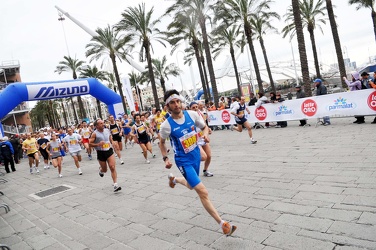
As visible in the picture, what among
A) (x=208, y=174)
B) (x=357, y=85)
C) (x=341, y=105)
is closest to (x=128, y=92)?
(x=341, y=105)

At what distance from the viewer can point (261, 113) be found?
587 inches

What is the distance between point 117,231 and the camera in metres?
4.55

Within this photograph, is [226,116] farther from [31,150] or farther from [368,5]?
[368,5]

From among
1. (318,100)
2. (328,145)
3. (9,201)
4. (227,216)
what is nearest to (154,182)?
(227,216)

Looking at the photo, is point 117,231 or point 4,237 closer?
point 117,231

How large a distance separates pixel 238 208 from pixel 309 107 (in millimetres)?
9376

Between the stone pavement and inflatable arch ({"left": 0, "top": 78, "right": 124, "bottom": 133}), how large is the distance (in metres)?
10.6

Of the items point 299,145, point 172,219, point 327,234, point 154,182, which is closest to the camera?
point 327,234

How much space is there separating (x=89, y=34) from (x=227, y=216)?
70.4 metres

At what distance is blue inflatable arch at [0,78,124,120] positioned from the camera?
17.1 m

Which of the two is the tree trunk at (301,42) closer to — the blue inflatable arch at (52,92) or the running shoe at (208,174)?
the running shoe at (208,174)

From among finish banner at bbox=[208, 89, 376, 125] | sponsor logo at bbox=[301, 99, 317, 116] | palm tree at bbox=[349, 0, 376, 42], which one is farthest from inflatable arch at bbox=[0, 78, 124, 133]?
palm tree at bbox=[349, 0, 376, 42]

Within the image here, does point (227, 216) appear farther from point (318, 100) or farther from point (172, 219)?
point (318, 100)

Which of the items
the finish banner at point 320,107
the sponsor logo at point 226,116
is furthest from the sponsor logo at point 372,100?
the sponsor logo at point 226,116
